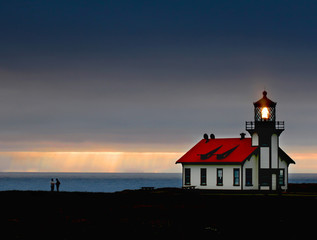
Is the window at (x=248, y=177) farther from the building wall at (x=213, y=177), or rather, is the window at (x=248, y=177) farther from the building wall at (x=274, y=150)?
the building wall at (x=274, y=150)

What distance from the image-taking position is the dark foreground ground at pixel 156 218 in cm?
3431

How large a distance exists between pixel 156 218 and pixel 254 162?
3080 cm

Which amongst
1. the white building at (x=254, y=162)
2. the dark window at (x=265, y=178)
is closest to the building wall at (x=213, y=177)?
the white building at (x=254, y=162)

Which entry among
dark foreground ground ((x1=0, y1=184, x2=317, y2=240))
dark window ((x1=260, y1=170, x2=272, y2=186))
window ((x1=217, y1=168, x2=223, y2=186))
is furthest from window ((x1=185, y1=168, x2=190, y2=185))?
dark foreground ground ((x1=0, y1=184, x2=317, y2=240))

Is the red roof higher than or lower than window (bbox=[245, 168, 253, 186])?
higher

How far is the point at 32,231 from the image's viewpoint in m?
34.5

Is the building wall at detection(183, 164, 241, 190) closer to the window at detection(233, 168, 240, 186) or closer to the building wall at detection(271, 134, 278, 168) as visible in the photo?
the window at detection(233, 168, 240, 186)

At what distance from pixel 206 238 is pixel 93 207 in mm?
14858

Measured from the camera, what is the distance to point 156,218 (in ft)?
131

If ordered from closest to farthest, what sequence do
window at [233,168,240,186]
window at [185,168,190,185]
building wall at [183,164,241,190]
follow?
1. window at [233,168,240,186]
2. building wall at [183,164,241,190]
3. window at [185,168,190,185]

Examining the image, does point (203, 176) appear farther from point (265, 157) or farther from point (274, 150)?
point (274, 150)

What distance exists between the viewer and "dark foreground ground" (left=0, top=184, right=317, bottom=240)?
113ft

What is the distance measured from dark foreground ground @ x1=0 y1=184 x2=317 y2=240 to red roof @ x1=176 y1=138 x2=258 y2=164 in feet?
47.6

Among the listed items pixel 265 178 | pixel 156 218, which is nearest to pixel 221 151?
pixel 265 178
